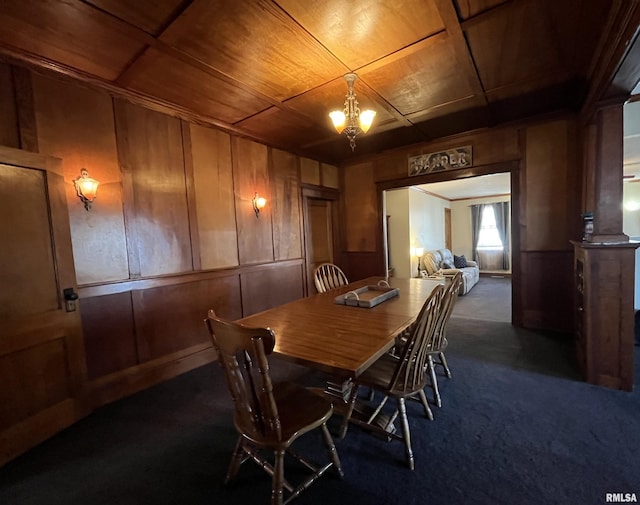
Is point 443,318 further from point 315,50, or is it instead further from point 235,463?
point 315,50

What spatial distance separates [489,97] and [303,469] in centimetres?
371

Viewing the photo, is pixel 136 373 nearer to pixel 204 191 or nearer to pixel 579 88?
pixel 204 191

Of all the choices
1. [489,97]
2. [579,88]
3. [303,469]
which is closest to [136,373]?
[303,469]

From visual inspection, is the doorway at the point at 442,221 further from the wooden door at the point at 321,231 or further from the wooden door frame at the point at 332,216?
the wooden door at the point at 321,231

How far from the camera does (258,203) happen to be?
147 inches

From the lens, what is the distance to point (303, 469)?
162 centimetres

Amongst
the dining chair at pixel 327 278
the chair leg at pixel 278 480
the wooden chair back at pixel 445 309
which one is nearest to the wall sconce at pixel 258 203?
the dining chair at pixel 327 278

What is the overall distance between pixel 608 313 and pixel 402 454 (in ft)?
6.79

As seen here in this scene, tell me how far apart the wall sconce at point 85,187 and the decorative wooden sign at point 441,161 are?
3.98 m

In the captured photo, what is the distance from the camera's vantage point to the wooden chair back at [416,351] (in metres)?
1.53

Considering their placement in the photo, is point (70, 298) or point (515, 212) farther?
point (515, 212)

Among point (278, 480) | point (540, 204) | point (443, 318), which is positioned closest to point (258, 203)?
point (443, 318)

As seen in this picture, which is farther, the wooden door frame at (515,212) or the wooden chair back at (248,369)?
the wooden door frame at (515,212)

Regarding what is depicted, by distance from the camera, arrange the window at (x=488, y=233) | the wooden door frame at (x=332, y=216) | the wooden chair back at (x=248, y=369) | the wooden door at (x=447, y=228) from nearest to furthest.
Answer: the wooden chair back at (x=248, y=369) → the wooden door frame at (x=332, y=216) → the window at (x=488, y=233) → the wooden door at (x=447, y=228)
